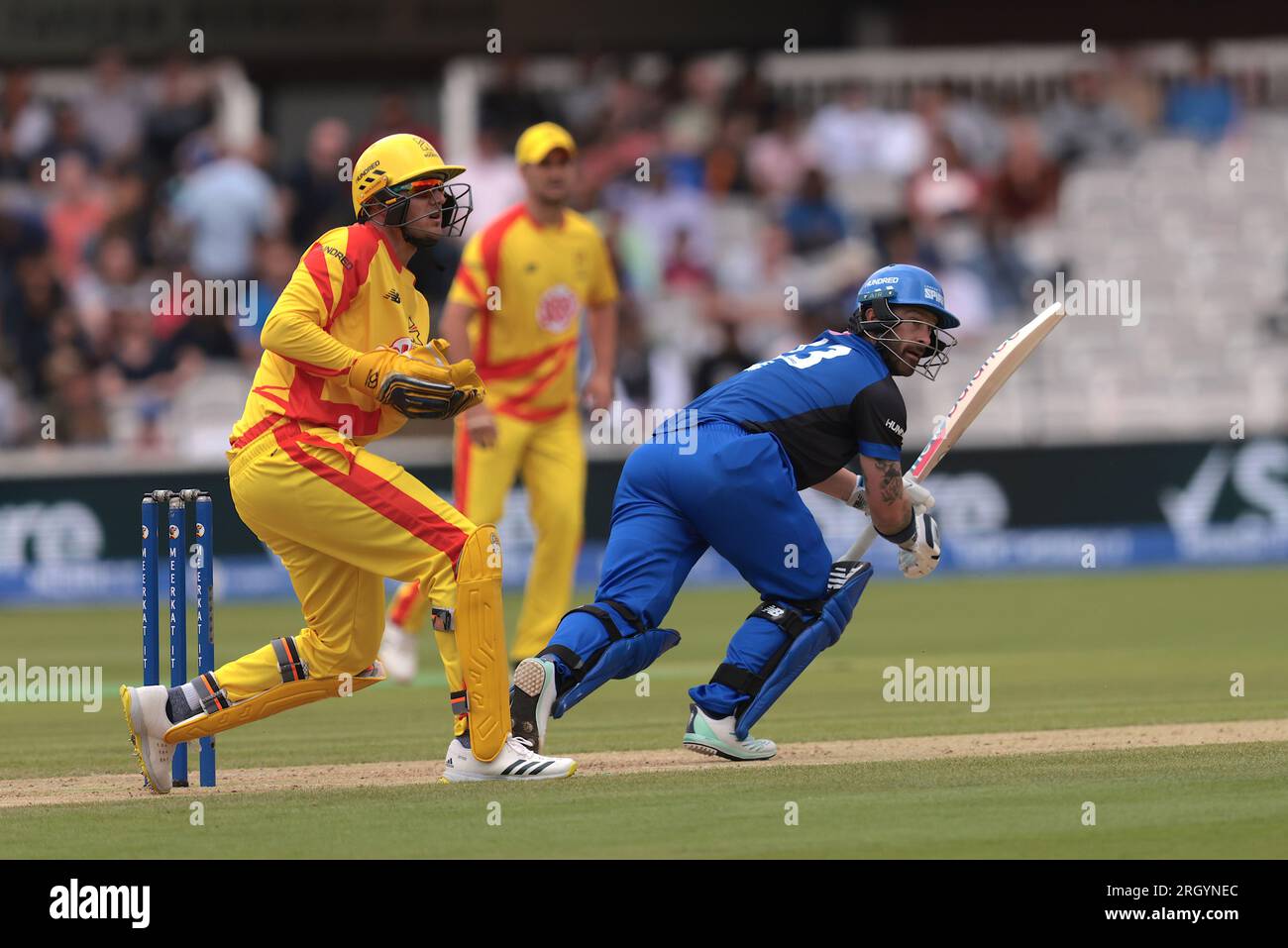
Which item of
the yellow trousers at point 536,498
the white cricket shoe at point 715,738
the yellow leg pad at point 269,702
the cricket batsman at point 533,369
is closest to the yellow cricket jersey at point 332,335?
the yellow leg pad at point 269,702

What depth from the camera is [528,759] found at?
26.6ft

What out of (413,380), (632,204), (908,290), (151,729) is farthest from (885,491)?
(632,204)

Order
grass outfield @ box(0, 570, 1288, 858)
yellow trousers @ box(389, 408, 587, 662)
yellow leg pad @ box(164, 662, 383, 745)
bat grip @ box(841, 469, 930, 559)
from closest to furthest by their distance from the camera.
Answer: grass outfield @ box(0, 570, 1288, 858) → yellow leg pad @ box(164, 662, 383, 745) → bat grip @ box(841, 469, 930, 559) → yellow trousers @ box(389, 408, 587, 662)

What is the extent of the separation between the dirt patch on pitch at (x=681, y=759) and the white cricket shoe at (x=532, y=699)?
0.28 m

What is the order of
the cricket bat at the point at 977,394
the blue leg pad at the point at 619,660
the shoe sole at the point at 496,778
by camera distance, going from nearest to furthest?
the shoe sole at the point at 496,778 → the blue leg pad at the point at 619,660 → the cricket bat at the point at 977,394

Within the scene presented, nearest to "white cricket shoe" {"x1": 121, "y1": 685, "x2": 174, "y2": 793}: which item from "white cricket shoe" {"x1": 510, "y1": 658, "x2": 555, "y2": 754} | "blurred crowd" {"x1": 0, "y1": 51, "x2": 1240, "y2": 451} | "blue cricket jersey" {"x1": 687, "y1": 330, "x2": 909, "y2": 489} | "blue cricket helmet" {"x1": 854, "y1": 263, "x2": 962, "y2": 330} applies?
"white cricket shoe" {"x1": 510, "y1": 658, "x2": 555, "y2": 754}

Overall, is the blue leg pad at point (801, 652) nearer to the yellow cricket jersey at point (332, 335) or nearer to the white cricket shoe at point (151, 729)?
the yellow cricket jersey at point (332, 335)

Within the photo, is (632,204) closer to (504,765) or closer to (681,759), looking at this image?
(681,759)

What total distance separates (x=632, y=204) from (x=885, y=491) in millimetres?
12348

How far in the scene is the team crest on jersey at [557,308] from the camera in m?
12.5

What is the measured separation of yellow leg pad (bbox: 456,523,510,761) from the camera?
308 inches

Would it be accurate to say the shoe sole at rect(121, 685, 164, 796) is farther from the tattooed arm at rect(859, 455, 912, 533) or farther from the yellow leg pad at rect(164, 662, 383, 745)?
the tattooed arm at rect(859, 455, 912, 533)

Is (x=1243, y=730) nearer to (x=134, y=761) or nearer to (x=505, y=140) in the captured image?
(x=134, y=761)

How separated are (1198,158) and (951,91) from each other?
2.57 m
